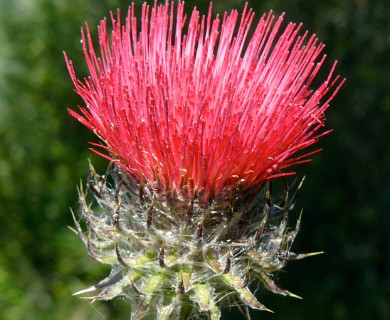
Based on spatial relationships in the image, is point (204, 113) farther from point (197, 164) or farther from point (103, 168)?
point (103, 168)

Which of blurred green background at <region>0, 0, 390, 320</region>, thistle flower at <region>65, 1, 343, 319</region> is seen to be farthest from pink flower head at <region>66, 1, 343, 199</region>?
blurred green background at <region>0, 0, 390, 320</region>

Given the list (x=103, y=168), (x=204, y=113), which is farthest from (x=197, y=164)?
(x=103, y=168)

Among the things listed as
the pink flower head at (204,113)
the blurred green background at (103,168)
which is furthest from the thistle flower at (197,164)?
the blurred green background at (103,168)

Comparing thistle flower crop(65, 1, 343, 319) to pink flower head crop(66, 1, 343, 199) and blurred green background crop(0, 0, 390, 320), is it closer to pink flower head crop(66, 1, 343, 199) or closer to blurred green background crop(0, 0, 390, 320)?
pink flower head crop(66, 1, 343, 199)

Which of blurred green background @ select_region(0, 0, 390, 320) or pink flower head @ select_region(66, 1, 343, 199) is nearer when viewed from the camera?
pink flower head @ select_region(66, 1, 343, 199)

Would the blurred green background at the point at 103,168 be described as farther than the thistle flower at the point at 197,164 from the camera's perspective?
Yes

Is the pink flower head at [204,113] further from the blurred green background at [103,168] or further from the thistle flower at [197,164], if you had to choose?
the blurred green background at [103,168]
